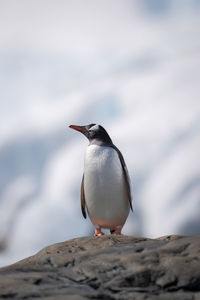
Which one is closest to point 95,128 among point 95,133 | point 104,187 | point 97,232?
point 95,133

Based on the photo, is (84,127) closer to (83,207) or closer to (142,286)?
(83,207)

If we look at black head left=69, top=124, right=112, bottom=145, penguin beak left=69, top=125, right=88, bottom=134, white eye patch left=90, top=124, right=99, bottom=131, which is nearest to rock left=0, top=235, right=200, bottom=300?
black head left=69, top=124, right=112, bottom=145

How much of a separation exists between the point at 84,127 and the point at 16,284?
4.61 meters

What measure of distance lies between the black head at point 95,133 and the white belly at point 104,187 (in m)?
0.21

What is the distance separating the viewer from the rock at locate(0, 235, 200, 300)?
12.1 ft

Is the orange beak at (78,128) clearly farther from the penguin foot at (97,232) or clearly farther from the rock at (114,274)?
the rock at (114,274)

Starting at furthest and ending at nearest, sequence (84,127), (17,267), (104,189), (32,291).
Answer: (84,127) < (104,189) < (17,267) < (32,291)

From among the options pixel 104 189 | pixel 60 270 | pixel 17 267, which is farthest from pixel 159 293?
pixel 104 189

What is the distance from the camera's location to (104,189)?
7527mm

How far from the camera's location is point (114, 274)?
409 centimetres

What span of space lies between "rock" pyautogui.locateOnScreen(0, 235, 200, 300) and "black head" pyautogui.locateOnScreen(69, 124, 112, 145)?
3.30 meters

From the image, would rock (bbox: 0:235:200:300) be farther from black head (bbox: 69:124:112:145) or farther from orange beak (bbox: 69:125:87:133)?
orange beak (bbox: 69:125:87:133)

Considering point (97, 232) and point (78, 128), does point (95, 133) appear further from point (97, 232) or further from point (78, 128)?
point (97, 232)

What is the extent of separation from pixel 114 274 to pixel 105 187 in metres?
3.48
